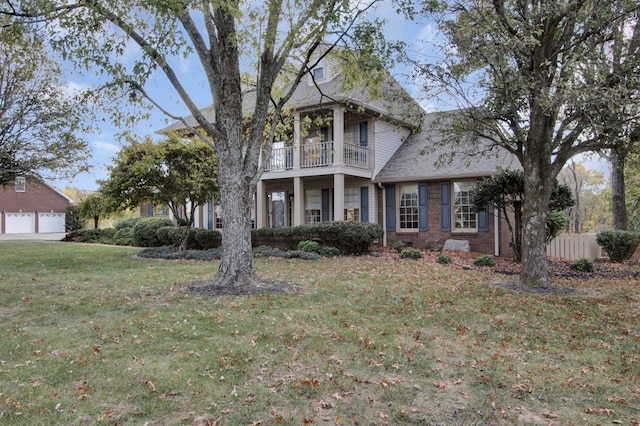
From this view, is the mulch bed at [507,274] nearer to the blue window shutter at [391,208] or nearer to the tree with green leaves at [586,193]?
the blue window shutter at [391,208]

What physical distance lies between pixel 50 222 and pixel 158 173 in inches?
1287

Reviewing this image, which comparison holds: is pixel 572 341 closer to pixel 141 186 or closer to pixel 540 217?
pixel 540 217

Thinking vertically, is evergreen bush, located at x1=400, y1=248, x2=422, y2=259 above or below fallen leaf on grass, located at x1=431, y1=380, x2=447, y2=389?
above

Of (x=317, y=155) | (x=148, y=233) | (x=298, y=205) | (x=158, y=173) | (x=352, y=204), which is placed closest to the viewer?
(x=158, y=173)

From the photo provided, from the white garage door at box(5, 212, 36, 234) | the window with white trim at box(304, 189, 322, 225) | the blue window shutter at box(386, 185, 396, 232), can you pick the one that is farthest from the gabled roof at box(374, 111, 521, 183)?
the white garage door at box(5, 212, 36, 234)

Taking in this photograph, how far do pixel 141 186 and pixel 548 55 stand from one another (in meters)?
11.8

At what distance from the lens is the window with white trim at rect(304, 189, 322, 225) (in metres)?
19.3

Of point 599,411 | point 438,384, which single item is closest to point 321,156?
point 438,384

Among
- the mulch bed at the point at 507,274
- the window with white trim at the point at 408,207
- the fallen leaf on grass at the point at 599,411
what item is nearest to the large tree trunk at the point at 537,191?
the mulch bed at the point at 507,274

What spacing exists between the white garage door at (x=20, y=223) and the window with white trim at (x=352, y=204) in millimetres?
33337

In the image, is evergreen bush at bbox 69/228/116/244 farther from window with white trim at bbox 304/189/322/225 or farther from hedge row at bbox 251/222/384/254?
hedge row at bbox 251/222/384/254

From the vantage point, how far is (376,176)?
17.5 meters

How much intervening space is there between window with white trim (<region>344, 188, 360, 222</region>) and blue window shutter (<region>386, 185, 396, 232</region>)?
128cm

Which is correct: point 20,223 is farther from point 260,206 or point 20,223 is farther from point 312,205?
point 312,205
